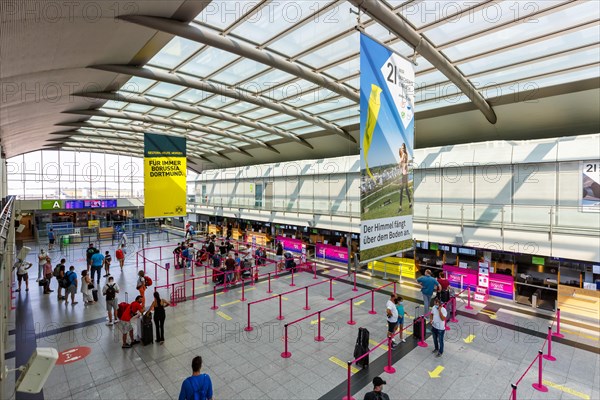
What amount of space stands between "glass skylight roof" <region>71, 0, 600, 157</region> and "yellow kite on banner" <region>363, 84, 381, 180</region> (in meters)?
5.41

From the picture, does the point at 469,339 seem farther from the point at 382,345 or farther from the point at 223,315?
the point at 223,315

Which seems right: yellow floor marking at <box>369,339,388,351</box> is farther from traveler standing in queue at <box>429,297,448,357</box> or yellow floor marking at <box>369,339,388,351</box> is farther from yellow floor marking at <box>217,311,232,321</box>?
yellow floor marking at <box>217,311,232,321</box>

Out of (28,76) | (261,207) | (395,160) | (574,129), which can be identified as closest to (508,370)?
(395,160)

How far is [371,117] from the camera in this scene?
15.4ft

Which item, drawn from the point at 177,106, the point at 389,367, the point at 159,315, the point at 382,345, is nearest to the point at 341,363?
the point at 389,367

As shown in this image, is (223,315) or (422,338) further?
(223,315)

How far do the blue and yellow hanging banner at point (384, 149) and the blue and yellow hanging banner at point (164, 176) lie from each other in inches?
327

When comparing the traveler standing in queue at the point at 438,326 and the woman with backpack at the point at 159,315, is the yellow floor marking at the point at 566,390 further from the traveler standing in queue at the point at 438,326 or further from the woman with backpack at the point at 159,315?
the woman with backpack at the point at 159,315

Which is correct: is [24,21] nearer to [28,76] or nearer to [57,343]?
[28,76]

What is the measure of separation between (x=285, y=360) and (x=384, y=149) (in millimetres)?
5791

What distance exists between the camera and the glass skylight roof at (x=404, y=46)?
29.5ft

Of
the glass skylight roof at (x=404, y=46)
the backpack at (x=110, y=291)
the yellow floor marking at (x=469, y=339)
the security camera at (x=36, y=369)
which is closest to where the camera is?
the security camera at (x=36, y=369)

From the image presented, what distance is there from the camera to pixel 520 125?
620 inches

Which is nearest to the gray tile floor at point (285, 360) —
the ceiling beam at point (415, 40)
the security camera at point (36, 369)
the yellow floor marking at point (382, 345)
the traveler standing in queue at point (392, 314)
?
the yellow floor marking at point (382, 345)
